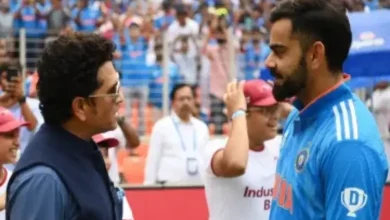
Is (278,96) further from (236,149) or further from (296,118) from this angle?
(236,149)

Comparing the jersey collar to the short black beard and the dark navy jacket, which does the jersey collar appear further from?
the dark navy jacket

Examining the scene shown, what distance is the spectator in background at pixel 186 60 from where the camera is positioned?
15062mm

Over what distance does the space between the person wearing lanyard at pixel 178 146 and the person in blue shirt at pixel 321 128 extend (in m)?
6.30

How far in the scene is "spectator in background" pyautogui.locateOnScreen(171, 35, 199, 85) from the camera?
15062mm

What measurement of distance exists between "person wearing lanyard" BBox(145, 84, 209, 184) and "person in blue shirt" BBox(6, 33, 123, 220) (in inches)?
257

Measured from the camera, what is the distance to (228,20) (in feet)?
59.7

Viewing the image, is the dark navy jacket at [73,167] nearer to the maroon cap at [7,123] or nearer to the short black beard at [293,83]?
the short black beard at [293,83]

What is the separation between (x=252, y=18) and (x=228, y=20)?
72 centimetres

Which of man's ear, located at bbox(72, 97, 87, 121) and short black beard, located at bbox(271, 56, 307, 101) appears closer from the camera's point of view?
man's ear, located at bbox(72, 97, 87, 121)

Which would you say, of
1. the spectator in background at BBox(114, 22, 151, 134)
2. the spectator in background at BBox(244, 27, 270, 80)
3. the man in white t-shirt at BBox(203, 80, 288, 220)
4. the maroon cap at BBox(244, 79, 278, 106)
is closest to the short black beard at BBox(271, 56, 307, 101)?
the man in white t-shirt at BBox(203, 80, 288, 220)

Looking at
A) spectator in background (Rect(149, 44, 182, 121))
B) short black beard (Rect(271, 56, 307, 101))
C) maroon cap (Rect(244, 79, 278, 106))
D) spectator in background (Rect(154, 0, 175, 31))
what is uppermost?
short black beard (Rect(271, 56, 307, 101))

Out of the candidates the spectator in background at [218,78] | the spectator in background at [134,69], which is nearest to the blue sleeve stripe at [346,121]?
the spectator in background at [134,69]

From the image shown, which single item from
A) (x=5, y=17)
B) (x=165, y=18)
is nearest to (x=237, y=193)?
(x=5, y=17)

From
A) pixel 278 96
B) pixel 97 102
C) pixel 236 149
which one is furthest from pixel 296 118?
pixel 236 149
